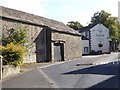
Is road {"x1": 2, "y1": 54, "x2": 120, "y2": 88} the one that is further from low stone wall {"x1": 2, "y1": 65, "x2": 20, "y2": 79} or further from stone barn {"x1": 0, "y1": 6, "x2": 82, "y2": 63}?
stone barn {"x1": 0, "y1": 6, "x2": 82, "y2": 63}

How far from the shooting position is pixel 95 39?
71562 millimetres

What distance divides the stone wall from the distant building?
2308 cm

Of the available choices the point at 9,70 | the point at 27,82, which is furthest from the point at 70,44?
the point at 27,82

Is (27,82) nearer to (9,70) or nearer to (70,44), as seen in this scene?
(9,70)

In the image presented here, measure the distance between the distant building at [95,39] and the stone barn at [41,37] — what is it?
26618 millimetres

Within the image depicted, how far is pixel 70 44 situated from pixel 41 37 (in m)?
7.94

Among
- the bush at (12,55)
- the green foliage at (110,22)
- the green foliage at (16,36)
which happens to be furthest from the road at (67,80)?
the green foliage at (110,22)

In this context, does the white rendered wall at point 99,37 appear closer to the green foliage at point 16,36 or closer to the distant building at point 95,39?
the distant building at point 95,39

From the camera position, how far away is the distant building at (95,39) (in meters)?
67.8

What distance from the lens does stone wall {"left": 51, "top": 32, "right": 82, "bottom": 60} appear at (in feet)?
117

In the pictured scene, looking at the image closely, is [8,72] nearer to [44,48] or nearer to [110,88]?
[110,88]

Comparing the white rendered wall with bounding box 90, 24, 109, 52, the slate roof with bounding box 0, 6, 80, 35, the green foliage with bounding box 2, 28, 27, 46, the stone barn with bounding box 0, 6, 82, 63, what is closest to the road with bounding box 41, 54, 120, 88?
the green foliage with bounding box 2, 28, 27, 46

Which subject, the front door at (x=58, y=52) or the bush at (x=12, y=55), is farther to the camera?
A: the front door at (x=58, y=52)

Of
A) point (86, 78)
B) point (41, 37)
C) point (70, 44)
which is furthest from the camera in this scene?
point (70, 44)
